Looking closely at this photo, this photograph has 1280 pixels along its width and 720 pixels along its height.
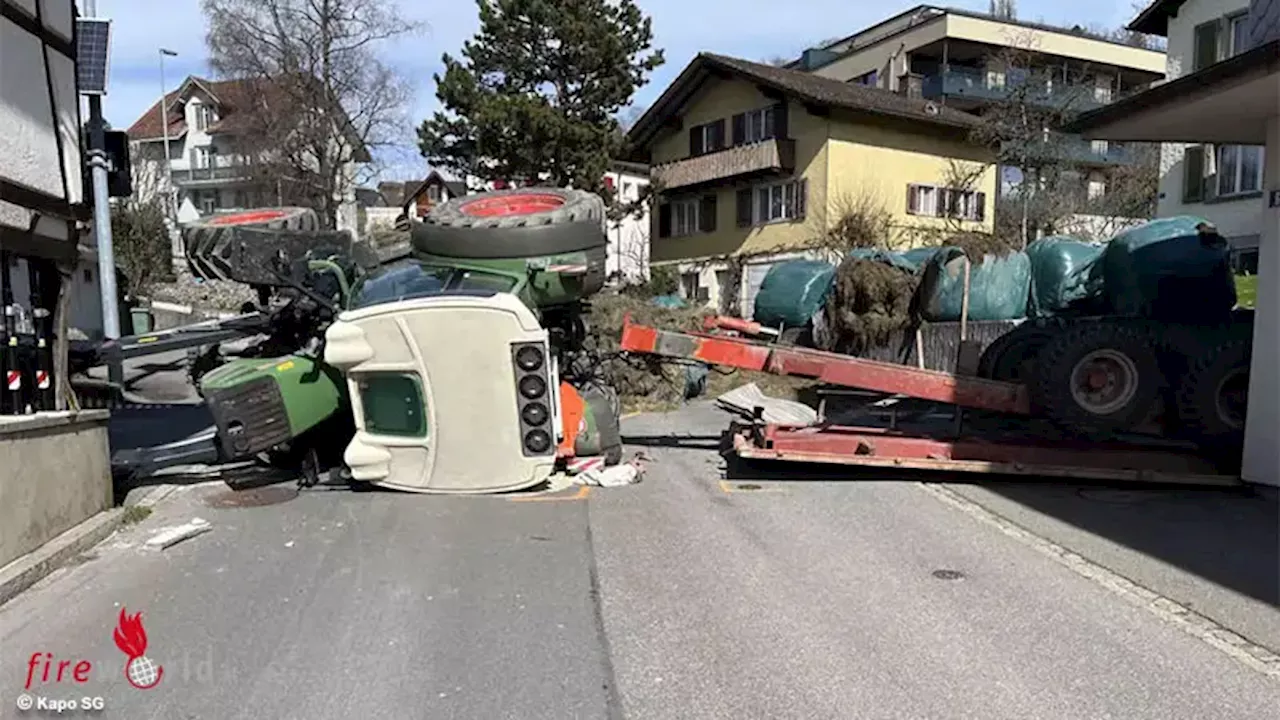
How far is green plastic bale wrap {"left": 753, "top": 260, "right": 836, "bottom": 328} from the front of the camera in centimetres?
1780

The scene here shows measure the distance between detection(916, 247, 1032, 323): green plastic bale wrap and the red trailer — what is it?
5294mm

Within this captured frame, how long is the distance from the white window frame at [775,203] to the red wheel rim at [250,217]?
23.4 metres

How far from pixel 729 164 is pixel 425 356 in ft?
88.5

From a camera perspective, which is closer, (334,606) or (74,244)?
(334,606)

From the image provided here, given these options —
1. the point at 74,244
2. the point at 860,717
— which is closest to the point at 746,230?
the point at 74,244

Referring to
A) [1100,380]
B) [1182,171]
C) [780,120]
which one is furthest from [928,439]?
[780,120]

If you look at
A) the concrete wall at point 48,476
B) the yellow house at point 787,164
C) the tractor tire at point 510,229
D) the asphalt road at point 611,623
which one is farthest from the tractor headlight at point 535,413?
the yellow house at point 787,164

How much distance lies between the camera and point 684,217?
122ft

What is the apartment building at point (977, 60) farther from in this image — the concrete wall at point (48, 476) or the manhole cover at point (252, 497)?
the concrete wall at point (48, 476)

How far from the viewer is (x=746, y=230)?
110ft

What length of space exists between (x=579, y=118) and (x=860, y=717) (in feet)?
91.4

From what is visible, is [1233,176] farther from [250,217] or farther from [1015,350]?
[250,217]

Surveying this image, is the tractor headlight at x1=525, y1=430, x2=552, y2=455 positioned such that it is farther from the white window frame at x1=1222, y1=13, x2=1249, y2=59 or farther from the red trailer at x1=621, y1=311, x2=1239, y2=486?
the white window frame at x1=1222, y1=13, x2=1249, y2=59

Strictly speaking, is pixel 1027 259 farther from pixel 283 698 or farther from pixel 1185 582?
pixel 283 698
